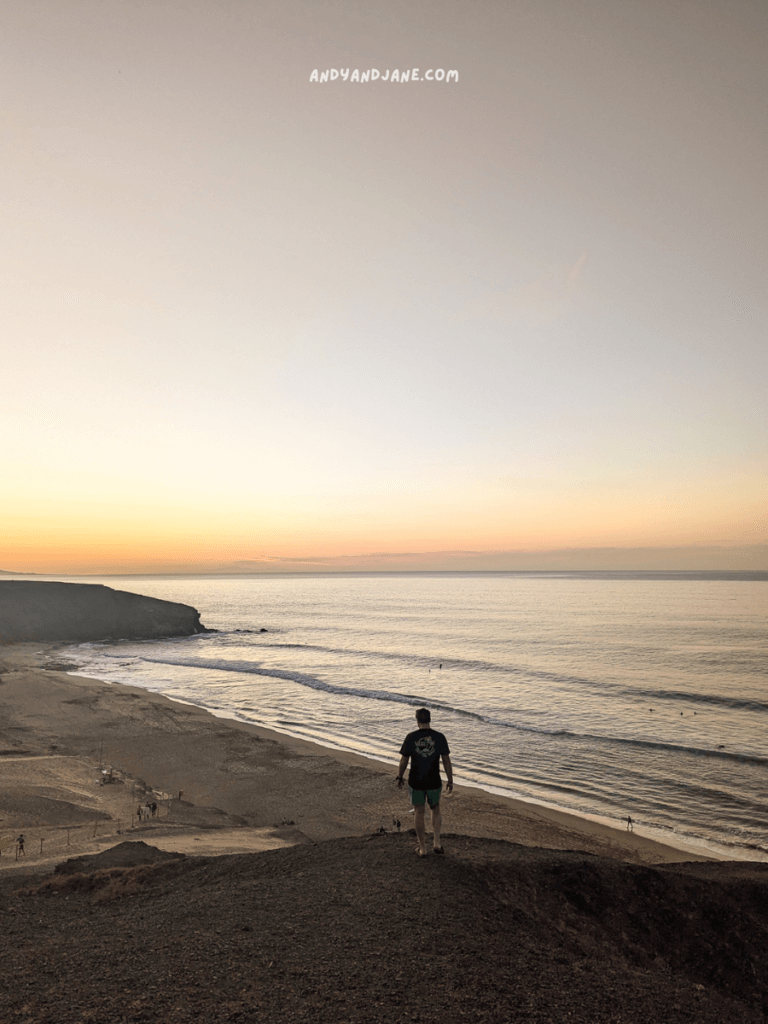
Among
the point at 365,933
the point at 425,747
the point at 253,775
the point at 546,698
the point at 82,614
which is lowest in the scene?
the point at 546,698

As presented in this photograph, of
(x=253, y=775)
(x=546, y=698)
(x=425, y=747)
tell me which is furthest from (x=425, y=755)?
(x=546, y=698)

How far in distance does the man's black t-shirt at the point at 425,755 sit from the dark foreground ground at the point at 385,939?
46.5 inches

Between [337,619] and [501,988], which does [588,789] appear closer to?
[501,988]

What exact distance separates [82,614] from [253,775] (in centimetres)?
5726

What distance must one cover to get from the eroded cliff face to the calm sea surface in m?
4.56

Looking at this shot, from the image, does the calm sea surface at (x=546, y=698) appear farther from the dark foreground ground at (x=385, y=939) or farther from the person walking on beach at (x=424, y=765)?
the person walking on beach at (x=424, y=765)

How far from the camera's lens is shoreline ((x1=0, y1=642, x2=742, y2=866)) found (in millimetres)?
16688

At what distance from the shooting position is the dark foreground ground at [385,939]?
5.50 meters

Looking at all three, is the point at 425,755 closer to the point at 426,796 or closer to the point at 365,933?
the point at 426,796

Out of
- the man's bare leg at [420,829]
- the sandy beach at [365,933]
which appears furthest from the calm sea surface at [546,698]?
the man's bare leg at [420,829]

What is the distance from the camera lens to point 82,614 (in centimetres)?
6931

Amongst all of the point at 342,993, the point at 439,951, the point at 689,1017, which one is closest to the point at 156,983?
the point at 342,993

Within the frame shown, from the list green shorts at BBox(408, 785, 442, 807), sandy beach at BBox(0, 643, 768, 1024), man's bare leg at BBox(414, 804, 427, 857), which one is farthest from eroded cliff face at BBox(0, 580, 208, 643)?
green shorts at BBox(408, 785, 442, 807)

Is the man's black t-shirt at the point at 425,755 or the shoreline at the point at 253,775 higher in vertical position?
the man's black t-shirt at the point at 425,755
